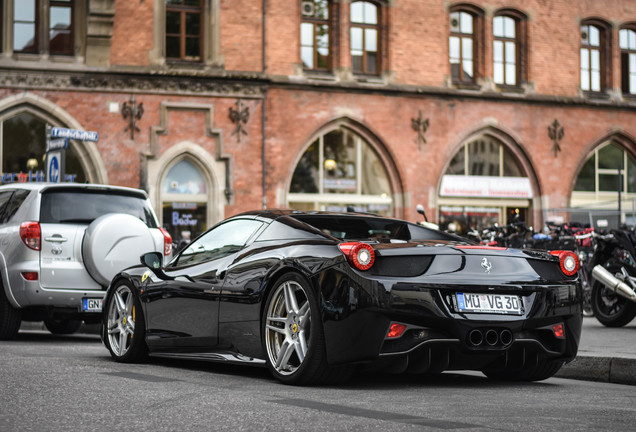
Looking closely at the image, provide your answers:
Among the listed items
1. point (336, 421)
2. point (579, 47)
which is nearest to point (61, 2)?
point (579, 47)

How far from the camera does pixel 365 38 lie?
3014 centimetres

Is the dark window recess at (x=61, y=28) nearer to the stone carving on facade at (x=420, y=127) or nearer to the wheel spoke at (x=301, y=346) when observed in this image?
the stone carving on facade at (x=420, y=127)

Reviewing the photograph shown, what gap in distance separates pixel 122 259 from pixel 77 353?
5.76 feet

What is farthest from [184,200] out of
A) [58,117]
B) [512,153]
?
[512,153]

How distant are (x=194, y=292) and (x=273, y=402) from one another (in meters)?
2.21

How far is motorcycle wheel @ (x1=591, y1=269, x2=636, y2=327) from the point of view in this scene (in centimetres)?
1295

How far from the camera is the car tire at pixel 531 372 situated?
24.8 feet

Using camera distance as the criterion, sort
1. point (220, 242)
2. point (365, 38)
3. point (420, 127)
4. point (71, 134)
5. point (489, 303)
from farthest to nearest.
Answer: point (420, 127)
point (365, 38)
point (71, 134)
point (220, 242)
point (489, 303)

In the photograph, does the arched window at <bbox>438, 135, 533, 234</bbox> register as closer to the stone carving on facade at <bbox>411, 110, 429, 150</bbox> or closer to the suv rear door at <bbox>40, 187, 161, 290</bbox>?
the stone carving on facade at <bbox>411, 110, 429, 150</bbox>

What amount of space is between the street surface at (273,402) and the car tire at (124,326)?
322 millimetres

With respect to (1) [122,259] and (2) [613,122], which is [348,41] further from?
(1) [122,259]

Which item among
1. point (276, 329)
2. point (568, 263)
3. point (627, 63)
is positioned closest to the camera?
point (276, 329)

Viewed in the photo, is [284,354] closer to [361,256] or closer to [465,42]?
[361,256]

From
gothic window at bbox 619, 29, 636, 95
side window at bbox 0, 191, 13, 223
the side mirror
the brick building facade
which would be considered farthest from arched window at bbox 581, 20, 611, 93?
the side mirror
